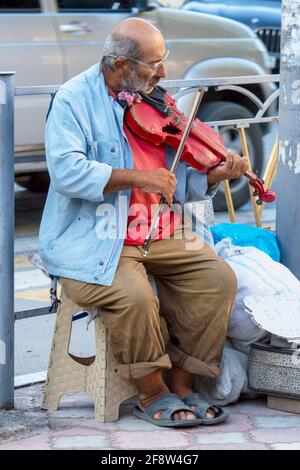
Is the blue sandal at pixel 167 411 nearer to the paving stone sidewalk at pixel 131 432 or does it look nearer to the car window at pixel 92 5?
the paving stone sidewalk at pixel 131 432

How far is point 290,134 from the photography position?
4.46 meters

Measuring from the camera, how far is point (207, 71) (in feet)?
26.8

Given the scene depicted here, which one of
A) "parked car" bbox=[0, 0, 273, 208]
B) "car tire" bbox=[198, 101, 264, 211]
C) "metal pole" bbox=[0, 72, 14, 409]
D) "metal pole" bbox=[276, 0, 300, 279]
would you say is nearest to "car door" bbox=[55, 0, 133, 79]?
"parked car" bbox=[0, 0, 273, 208]

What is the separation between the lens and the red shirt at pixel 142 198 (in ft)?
12.8

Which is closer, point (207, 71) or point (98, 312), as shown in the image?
point (98, 312)

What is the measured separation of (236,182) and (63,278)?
4.38 m

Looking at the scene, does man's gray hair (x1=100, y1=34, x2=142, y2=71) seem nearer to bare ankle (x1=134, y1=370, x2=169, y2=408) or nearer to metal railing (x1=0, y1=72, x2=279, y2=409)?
metal railing (x1=0, y1=72, x2=279, y2=409)

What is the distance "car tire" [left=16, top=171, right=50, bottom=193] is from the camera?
8.74 meters

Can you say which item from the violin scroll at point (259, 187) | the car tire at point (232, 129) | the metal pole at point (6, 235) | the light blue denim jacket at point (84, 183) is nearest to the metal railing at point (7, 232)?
the metal pole at point (6, 235)

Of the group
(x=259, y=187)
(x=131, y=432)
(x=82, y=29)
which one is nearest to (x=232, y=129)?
(x=82, y=29)

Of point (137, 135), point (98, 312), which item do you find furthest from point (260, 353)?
point (137, 135)
